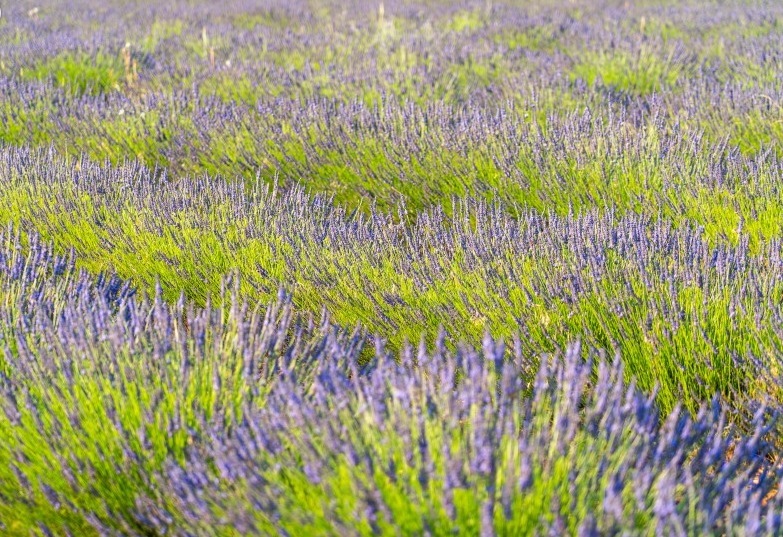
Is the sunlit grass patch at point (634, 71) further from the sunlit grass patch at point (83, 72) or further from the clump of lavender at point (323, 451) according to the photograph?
the clump of lavender at point (323, 451)

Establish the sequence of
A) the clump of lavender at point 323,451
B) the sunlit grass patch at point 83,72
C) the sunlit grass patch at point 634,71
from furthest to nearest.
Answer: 1. the sunlit grass patch at point 83,72
2. the sunlit grass patch at point 634,71
3. the clump of lavender at point 323,451

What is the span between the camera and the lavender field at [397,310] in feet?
4.26

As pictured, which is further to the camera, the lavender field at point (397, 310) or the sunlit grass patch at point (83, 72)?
the sunlit grass patch at point (83, 72)

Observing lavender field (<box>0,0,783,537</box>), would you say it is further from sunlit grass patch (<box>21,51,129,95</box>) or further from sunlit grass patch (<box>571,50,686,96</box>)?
sunlit grass patch (<box>21,51,129,95</box>)

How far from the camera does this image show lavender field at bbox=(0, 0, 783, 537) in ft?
4.26

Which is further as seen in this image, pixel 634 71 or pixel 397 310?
pixel 634 71

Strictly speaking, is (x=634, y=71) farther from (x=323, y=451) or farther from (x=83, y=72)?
(x=323, y=451)

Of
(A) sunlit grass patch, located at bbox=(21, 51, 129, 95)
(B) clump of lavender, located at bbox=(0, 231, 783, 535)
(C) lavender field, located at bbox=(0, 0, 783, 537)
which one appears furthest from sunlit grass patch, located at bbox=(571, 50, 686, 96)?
(B) clump of lavender, located at bbox=(0, 231, 783, 535)

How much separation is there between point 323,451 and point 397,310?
0.99m

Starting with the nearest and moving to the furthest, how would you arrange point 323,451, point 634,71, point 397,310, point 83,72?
1. point 323,451
2. point 397,310
3. point 634,71
4. point 83,72

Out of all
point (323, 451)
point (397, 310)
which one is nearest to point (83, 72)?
point (397, 310)

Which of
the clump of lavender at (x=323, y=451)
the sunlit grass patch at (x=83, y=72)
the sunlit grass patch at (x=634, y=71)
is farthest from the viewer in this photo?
the sunlit grass patch at (x=83, y=72)

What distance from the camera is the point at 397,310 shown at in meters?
2.32

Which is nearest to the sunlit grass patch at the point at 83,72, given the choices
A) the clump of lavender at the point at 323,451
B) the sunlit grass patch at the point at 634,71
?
the sunlit grass patch at the point at 634,71
